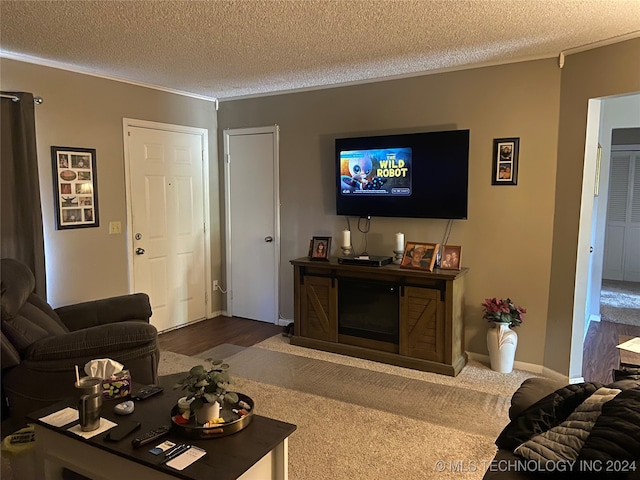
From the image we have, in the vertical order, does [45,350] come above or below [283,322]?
above

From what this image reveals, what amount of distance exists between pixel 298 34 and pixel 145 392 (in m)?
2.27

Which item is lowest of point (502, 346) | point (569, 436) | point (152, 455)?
point (502, 346)

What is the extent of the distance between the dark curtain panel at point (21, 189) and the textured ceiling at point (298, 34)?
1.46ft

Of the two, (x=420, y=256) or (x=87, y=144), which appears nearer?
(x=420, y=256)

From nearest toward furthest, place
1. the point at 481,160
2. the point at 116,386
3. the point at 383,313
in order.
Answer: the point at 116,386 → the point at 481,160 → the point at 383,313

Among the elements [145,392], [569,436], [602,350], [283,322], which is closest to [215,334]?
[283,322]

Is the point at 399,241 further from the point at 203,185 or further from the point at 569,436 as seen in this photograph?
the point at 569,436

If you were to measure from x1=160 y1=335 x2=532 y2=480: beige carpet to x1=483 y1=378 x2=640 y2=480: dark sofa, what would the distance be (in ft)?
2.46

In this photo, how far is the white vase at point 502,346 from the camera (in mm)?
3682

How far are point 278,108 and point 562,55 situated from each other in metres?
2.57

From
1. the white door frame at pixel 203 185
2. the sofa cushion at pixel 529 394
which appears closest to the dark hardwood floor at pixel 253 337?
the white door frame at pixel 203 185

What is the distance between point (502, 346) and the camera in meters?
3.68

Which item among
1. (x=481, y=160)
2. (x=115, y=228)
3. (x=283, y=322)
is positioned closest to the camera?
(x=481, y=160)

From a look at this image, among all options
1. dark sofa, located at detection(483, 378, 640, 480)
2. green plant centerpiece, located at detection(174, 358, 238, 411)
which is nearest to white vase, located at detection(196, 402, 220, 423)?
green plant centerpiece, located at detection(174, 358, 238, 411)
